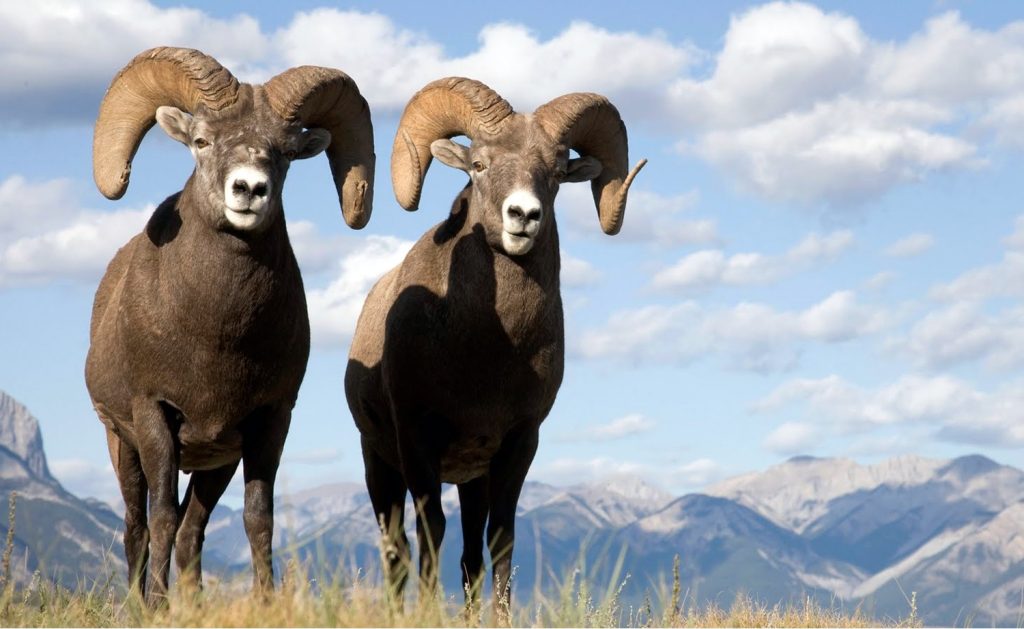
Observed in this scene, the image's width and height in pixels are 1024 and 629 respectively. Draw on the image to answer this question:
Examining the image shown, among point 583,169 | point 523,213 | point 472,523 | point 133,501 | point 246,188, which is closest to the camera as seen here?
point 246,188

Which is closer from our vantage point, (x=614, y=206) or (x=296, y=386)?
(x=296, y=386)

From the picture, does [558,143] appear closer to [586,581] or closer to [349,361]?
[349,361]

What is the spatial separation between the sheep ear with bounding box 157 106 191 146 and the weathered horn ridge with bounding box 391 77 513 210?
2.78 m

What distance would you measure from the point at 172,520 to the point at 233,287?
205 cm

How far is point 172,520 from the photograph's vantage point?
11797 millimetres

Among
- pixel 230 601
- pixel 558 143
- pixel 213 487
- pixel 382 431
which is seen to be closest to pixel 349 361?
pixel 382 431

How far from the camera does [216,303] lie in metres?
12.0

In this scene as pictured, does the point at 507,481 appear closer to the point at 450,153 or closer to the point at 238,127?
the point at 450,153

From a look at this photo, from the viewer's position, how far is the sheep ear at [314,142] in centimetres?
1269

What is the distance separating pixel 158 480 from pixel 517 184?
4135mm

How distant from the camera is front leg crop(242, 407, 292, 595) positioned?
1189cm

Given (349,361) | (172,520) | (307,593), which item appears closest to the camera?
(307,593)

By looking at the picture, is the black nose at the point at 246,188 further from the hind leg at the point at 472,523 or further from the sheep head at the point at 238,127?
the hind leg at the point at 472,523

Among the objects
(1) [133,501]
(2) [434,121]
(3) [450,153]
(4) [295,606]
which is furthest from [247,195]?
(4) [295,606]
